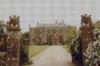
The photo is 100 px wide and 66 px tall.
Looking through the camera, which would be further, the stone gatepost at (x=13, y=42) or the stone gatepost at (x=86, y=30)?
the stone gatepost at (x=86, y=30)

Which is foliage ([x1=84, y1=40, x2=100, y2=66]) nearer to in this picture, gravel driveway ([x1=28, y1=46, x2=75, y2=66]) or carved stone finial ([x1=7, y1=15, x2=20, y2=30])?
gravel driveway ([x1=28, y1=46, x2=75, y2=66])

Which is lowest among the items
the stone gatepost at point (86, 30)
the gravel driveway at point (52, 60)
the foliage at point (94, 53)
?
the gravel driveway at point (52, 60)

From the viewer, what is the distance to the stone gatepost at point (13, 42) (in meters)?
4.34

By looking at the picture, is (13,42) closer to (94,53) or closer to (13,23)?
(13,23)

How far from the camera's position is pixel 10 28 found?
4422mm

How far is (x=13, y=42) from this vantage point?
4395 millimetres

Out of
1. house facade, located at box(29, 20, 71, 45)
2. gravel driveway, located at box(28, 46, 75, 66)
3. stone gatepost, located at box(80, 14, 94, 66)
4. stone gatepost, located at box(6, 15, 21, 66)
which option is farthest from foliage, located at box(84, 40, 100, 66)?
house facade, located at box(29, 20, 71, 45)

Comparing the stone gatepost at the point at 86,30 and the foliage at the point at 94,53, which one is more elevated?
the stone gatepost at the point at 86,30

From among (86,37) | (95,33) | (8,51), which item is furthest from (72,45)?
(8,51)

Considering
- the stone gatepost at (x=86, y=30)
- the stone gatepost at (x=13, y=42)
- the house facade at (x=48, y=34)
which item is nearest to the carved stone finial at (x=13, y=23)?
the stone gatepost at (x=13, y=42)

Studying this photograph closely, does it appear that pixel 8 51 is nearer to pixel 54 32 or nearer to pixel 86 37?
pixel 86 37

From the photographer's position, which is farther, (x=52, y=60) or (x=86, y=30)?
(x=52, y=60)

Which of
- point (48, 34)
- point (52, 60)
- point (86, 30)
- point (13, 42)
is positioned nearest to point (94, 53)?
point (86, 30)

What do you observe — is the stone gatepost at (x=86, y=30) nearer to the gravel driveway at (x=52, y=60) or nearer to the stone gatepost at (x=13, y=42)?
the gravel driveway at (x=52, y=60)
